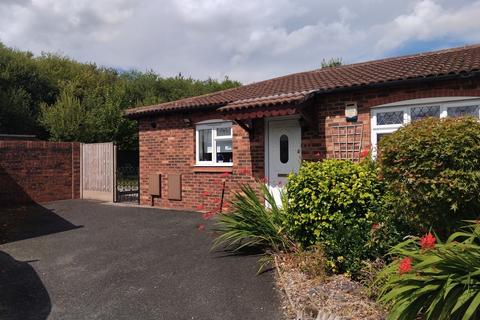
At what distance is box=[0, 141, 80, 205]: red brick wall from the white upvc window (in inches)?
238

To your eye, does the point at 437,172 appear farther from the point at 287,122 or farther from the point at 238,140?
the point at 238,140

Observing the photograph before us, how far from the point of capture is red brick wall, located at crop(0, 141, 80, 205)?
1299 cm

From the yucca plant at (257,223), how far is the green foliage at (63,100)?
17622 mm

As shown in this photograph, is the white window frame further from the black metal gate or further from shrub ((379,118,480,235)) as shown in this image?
the black metal gate

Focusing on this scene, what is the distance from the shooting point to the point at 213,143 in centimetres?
1093

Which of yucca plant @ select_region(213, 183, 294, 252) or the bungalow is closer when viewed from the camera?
yucca plant @ select_region(213, 183, 294, 252)

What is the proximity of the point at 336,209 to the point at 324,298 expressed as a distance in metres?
1.39

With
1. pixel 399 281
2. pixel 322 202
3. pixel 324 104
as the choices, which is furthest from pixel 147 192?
pixel 399 281

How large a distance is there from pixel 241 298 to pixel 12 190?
36.8 ft

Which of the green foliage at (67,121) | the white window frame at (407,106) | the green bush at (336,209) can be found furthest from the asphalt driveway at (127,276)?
the green foliage at (67,121)

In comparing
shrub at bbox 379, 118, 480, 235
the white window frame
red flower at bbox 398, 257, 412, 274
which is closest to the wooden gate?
the white window frame

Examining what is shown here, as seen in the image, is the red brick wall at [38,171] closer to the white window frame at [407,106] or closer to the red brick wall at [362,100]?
the red brick wall at [362,100]

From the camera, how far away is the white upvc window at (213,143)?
1067 cm

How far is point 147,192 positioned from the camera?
12.3 metres
